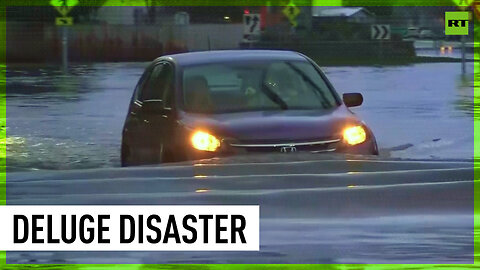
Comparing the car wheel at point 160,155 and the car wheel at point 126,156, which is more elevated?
the car wheel at point 160,155

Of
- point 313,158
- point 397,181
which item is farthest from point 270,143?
point 397,181

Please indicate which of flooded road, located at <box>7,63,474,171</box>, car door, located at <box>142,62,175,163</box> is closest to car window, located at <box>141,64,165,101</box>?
car door, located at <box>142,62,175,163</box>

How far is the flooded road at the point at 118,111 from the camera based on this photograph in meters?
15.1

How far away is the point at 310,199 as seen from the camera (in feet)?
24.0

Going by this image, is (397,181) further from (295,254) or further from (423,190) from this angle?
(295,254)

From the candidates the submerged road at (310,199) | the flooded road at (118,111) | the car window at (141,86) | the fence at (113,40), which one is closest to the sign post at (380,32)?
the flooded road at (118,111)

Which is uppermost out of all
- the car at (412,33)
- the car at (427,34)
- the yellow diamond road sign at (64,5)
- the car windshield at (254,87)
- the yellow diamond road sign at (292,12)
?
the car windshield at (254,87)

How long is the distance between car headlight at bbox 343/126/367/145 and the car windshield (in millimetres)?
564

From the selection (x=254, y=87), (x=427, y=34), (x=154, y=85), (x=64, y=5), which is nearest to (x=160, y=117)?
(x=254, y=87)

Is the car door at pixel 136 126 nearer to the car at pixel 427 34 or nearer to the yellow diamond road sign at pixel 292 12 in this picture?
the yellow diamond road sign at pixel 292 12

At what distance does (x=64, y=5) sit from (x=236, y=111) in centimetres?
3198

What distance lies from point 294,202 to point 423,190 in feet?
2.98

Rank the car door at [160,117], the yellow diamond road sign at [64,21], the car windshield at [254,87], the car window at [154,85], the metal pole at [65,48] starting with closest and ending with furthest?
the car door at [160,117] < the car windshield at [254,87] < the car window at [154,85] < the yellow diamond road sign at [64,21] < the metal pole at [65,48]

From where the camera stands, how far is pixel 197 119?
1008cm
